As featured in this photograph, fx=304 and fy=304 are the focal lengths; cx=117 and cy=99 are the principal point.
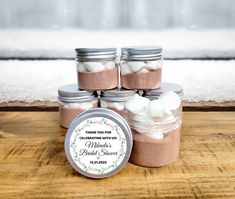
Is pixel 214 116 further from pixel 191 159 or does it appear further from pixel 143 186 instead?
pixel 143 186

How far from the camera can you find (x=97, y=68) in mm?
746

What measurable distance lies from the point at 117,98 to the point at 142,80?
76 millimetres

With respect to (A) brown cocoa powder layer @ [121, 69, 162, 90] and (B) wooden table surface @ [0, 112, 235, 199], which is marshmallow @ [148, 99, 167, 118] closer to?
(B) wooden table surface @ [0, 112, 235, 199]

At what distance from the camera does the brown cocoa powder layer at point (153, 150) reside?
56cm

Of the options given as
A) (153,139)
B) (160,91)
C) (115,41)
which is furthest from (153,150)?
(115,41)

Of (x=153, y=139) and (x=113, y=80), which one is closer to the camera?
(x=153, y=139)

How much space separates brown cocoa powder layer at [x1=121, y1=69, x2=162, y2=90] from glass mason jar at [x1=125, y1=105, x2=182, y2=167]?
0.62ft

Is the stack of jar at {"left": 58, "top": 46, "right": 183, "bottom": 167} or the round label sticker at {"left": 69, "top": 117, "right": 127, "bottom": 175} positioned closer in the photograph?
the round label sticker at {"left": 69, "top": 117, "right": 127, "bottom": 175}

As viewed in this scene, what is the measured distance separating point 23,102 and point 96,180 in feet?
2.37

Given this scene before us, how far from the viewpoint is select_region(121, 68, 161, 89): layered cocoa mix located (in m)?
0.74

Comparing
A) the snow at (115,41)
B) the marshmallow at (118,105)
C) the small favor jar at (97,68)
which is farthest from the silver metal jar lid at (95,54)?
the snow at (115,41)

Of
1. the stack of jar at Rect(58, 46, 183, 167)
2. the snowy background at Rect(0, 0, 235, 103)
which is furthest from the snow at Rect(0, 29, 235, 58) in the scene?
the stack of jar at Rect(58, 46, 183, 167)

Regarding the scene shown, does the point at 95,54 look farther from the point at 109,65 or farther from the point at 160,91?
the point at 160,91

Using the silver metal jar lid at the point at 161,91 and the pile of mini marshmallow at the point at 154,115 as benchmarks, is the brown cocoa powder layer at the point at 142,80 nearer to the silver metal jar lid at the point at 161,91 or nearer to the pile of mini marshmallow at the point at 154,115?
the silver metal jar lid at the point at 161,91
